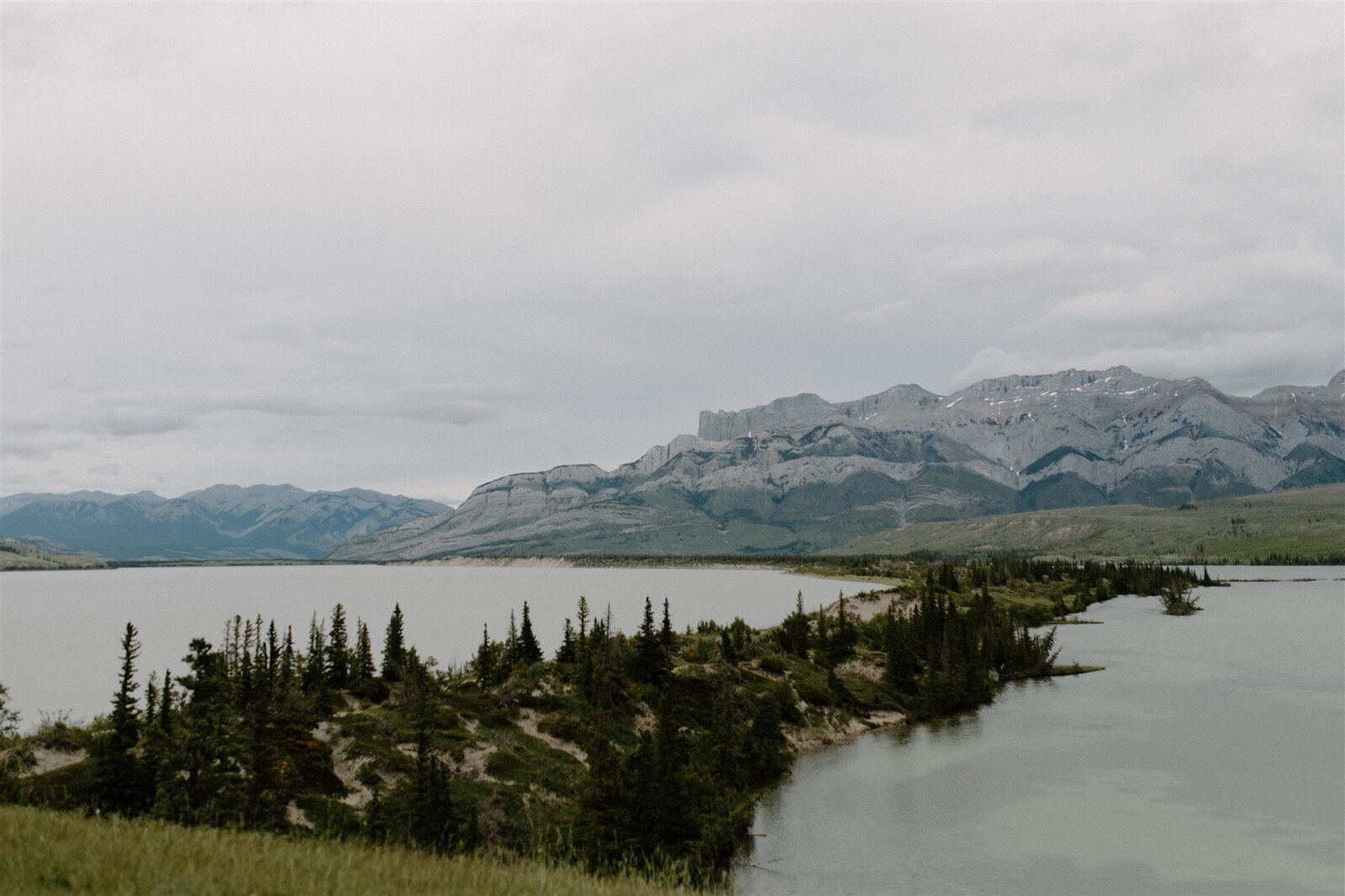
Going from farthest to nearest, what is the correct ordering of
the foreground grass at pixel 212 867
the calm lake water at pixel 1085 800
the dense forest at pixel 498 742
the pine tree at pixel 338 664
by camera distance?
the pine tree at pixel 338 664
the calm lake water at pixel 1085 800
the dense forest at pixel 498 742
the foreground grass at pixel 212 867

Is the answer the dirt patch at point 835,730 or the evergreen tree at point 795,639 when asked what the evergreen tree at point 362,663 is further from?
the evergreen tree at point 795,639

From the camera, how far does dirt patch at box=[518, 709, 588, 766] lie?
191ft

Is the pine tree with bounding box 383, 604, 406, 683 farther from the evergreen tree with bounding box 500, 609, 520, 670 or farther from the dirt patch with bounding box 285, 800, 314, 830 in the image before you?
the dirt patch with bounding box 285, 800, 314, 830

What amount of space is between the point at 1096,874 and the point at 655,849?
21.8 meters

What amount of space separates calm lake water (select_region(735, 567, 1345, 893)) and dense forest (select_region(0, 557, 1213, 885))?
4.99 m

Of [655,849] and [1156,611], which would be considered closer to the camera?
[655,849]

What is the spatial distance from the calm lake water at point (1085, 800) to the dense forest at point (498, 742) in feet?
16.4

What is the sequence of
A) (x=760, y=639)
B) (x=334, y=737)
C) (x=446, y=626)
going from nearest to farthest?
(x=334, y=737) < (x=760, y=639) < (x=446, y=626)

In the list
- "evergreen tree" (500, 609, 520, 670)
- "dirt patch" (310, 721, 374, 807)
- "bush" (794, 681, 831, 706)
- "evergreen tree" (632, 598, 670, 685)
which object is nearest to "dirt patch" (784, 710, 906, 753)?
"bush" (794, 681, 831, 706)

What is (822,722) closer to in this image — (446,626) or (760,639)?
(760,639)

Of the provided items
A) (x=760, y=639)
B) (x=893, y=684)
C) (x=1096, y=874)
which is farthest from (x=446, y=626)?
(x=1096, y=874)

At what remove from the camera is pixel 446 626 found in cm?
17912

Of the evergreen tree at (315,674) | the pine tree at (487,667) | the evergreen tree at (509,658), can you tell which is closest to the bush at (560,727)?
the pine tree at (487,667)

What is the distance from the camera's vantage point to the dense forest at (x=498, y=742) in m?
38.8
